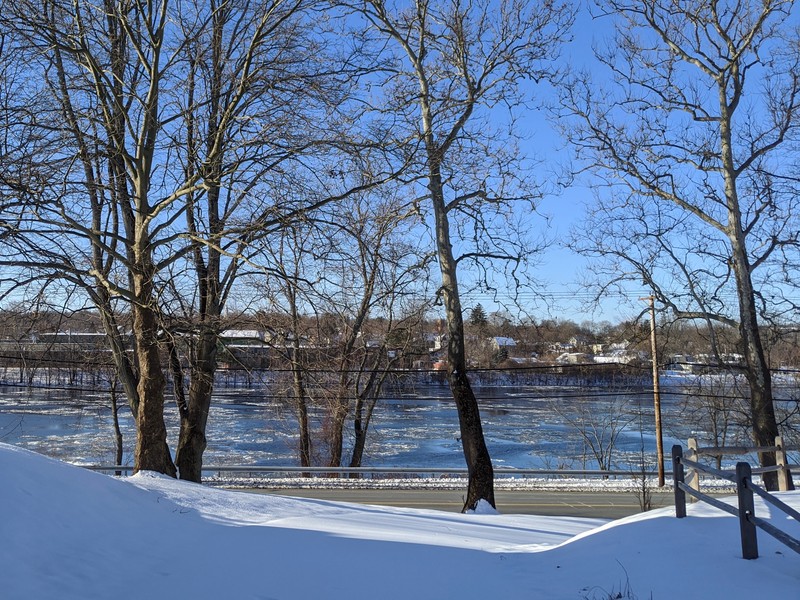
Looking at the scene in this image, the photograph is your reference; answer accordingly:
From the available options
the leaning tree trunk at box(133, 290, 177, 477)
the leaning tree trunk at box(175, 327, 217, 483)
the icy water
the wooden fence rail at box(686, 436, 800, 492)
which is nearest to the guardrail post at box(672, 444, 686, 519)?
the wooden fence rail at box(686, 436, 800, 492)

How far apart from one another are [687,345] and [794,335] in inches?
330

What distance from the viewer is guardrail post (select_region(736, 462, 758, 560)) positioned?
6004 mm

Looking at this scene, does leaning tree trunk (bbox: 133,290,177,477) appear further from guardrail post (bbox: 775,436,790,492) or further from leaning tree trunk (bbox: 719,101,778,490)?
leaning tree trunk (bbox: 719,101,778,490)

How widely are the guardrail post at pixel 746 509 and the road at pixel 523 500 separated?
12385 mm

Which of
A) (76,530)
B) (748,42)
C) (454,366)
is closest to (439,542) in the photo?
(76,530)

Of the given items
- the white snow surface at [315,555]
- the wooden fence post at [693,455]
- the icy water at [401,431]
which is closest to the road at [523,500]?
the icy water at [401,431]

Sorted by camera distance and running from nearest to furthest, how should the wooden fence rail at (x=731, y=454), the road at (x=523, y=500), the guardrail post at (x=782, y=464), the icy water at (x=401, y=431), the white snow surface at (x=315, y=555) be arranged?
the white snow surface at (x=315, y=555)
the wooden fence rail at (x=731, y=454)
the guardrail post at (x=782, y=464)
the road at (x=523, y=500)
the icy water at (x=401, y=431)

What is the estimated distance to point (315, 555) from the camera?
283 inches

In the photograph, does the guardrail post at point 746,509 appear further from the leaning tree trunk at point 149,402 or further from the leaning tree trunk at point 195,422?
the leaning tree trunk at point 195,422

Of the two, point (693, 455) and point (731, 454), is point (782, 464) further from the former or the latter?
point (693, 455)

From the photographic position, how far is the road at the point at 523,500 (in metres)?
19.4

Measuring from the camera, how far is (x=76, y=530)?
654 cm

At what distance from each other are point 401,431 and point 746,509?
37.4 metres

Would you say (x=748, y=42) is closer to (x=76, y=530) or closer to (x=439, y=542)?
(x=439, y=542)
